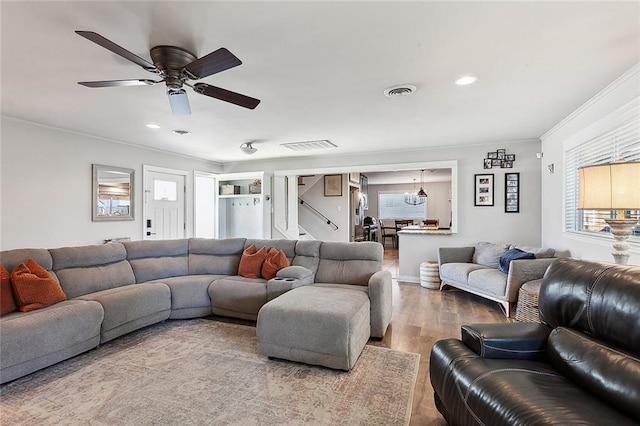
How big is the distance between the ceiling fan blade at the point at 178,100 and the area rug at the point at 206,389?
2056 millimetres

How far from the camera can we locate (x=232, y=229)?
7852 mm

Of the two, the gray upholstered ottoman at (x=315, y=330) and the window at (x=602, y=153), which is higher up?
the window at (x=602, y=153)

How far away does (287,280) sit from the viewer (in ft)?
11.1

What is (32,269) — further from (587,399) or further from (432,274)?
(432,274)

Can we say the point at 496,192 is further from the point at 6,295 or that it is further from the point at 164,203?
the point at 6,295

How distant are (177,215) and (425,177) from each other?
25.8 feet

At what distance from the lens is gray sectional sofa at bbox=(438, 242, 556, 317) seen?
3549 mm

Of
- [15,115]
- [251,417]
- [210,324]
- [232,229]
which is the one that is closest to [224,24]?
[251,417]

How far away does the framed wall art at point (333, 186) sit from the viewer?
7891mm

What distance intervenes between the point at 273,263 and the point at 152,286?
52.1 inches

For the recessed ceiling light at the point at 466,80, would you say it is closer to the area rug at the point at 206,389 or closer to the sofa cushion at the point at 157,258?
the area rug at the point at 206,389

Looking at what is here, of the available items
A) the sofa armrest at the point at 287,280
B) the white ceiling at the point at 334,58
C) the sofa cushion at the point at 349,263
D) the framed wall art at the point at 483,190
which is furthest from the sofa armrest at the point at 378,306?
the framed wall art at the point at 483,190

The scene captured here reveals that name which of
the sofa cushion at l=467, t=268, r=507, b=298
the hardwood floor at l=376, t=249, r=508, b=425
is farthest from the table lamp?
the sofa cushion at l=467, t=268, r=507, b=298

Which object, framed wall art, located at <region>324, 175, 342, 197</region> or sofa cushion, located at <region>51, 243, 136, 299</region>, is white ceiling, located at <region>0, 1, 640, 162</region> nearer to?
sofa cushion, located at <region>51, 243, 136, 299</region>
